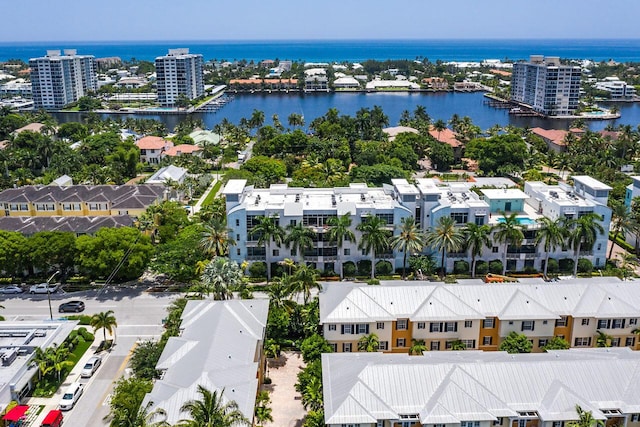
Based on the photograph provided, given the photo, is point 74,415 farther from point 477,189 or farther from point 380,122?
point 380,122

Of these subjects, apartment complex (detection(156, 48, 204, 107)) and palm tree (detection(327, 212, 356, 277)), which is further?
apartment complex (detection(156, 48, 204, 107))

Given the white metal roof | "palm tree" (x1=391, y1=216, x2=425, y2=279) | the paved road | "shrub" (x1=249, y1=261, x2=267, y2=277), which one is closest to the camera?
the paved road

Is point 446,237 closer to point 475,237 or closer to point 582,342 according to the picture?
point 475,237

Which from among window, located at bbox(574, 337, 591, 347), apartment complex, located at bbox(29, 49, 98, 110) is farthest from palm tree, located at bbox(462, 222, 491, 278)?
apartment complex, located at bbox(29, 49, 98, 110)

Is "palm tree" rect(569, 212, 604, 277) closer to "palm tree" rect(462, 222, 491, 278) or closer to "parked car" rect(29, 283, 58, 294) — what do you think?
"palm tree" rect(462, 222, 491, 278)

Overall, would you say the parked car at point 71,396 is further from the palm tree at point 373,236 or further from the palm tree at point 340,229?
the palm tree at point 373,236

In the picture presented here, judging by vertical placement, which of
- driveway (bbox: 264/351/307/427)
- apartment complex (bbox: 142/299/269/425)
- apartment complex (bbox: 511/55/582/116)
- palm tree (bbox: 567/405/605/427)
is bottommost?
driveway (bbox: 264/351/307/427)

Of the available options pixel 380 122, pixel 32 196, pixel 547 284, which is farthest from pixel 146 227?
pixel 380 122
